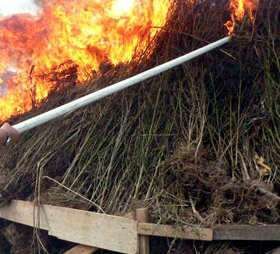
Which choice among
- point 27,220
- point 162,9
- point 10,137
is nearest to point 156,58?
point 162,9

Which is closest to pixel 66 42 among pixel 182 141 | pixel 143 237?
pixel 182 141

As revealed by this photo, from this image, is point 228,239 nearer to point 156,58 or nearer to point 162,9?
point 156,58

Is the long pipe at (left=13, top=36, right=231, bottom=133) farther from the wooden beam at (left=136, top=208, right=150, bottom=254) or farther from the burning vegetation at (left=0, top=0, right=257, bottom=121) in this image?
the wooden beam at (left=136, top=208, right=150, bottom=254)

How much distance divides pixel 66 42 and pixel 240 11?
222 centimetres

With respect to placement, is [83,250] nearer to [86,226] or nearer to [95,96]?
[86,226]

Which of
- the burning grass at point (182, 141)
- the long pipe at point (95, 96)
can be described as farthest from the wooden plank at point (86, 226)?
the long pipe at point (95, 96)

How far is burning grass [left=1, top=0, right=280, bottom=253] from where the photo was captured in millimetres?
3090

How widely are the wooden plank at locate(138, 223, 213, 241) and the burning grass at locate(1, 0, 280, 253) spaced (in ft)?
0.22

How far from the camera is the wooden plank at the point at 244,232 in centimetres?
280

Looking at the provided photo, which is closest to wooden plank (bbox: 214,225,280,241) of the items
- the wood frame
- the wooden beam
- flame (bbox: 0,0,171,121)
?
the wood frame

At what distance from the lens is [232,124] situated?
12.3 feet

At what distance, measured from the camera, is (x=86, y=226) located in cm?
331

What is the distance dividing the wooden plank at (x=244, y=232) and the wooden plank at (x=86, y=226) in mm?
617

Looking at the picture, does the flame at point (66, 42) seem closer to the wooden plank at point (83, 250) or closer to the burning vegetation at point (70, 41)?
the burning vegetation at point (70, 41)
